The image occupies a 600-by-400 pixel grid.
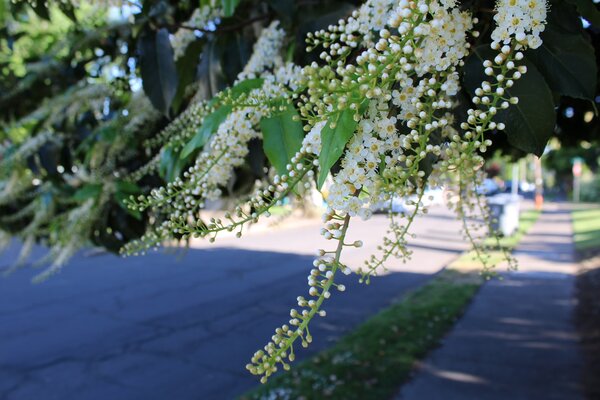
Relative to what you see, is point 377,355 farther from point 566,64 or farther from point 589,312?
point 566,64

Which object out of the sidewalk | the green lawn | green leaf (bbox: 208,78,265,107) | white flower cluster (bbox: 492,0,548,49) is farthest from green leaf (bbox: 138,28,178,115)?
the green lawn

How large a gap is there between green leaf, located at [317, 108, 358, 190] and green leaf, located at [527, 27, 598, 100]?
1.65 ft

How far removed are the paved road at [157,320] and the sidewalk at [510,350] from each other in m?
1.71

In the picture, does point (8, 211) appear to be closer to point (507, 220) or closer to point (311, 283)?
point (311, 283)

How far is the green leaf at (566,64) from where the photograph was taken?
3.49ft

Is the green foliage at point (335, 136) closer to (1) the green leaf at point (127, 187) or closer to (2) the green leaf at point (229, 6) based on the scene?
(2) the green leaf at point (229, 6)

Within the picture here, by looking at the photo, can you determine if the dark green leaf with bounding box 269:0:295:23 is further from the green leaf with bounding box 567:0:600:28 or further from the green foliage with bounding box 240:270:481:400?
the green foliage with bounding box 240:270:481:400

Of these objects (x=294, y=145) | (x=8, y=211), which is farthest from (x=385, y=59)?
(x=8, y=211)

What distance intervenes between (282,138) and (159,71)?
88 cm

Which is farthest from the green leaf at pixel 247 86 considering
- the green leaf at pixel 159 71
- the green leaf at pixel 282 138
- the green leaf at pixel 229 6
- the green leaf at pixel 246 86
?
the green leaf at pixel 159 71

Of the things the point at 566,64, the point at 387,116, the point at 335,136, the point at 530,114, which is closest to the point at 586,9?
the point at 566,64

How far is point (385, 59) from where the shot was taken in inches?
32.0

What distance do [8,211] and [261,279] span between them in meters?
8.37

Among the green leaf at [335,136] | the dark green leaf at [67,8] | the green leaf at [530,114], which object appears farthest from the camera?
the dark green leaf at [67,8]
